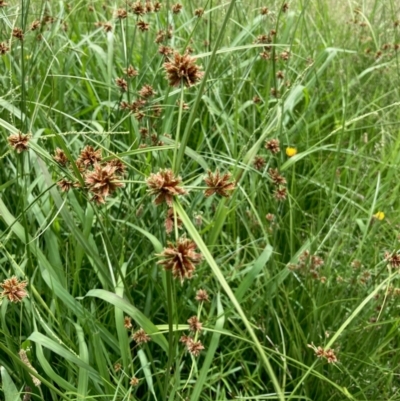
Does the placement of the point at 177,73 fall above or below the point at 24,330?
above

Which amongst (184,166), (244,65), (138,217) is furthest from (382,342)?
(244,65)

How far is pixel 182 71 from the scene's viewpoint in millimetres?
810

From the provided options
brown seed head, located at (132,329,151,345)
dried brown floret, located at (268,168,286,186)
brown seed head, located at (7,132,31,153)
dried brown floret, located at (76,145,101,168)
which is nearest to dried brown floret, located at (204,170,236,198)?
dried brown floret, located at (76,145,101,168)

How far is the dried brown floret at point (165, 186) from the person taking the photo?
0.68m

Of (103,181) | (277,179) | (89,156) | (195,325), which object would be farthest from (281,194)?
(103,181)

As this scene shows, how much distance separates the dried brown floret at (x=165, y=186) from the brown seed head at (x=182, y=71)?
18cm

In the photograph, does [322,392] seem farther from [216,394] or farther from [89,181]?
[89,181]

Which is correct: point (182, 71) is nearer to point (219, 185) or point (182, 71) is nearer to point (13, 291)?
point (219, 185)

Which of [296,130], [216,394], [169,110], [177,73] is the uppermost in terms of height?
[177,73]

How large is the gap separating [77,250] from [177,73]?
0.73 m

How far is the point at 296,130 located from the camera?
228 centimetres

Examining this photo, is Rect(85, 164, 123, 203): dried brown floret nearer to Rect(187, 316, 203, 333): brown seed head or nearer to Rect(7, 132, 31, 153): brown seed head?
Rect(7, 132, 31, 153): brown seed head

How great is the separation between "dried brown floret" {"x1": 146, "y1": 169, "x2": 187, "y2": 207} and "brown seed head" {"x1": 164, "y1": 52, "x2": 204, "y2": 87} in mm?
179

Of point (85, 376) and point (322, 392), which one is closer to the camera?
point (85, 376)
